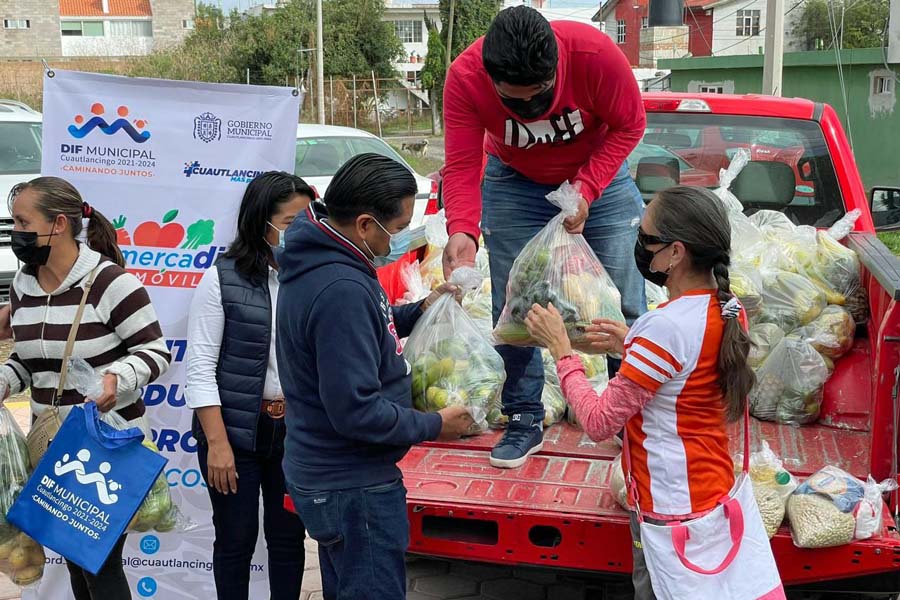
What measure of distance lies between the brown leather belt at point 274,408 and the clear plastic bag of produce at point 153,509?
1.25ft

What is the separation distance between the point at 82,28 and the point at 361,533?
8528cm

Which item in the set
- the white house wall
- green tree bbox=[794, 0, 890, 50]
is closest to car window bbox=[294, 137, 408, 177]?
green tree bbox=[794, 0, 890, 50]

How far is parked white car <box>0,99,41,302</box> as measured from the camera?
29.3 feet

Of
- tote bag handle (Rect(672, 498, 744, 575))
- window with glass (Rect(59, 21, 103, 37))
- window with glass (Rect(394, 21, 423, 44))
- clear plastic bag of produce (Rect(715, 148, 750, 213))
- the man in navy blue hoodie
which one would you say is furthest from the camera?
window with glass (Rect(59, 21, 103, 37))

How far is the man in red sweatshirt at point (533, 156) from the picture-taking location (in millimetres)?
3340

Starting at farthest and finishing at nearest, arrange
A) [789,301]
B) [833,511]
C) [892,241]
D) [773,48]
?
[892,241], [773,48], [789,301], [833,511]

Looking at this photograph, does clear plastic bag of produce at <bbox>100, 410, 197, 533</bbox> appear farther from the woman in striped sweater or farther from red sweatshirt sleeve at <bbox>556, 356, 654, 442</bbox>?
red sweatshirt sleeve at <bbox>556, 356, 654, 442</bbox>

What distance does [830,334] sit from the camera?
13.9ft

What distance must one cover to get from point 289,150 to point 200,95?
0.38 m

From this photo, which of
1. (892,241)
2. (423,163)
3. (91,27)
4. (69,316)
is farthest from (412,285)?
(91,27)

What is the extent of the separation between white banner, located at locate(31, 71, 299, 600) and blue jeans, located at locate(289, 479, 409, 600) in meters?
1.31

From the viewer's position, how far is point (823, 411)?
4047 millimetres

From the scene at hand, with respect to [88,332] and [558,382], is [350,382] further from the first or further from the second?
[558,382]

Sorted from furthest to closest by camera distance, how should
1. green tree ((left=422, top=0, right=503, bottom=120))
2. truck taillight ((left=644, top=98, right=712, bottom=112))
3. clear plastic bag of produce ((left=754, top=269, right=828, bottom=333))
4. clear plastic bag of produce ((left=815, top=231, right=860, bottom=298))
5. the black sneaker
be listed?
green tree ((left=422, top=0, right=503, bottom=120))
truck taillight ((left=644, top=98, right=712, bottom=112))
clear plastic bag of produce ((left=815, top=231, right=860, bottom=298))
clear plastic bag of produce ((left=754, top=269, right=828, bottom=333))
the black sneaker
